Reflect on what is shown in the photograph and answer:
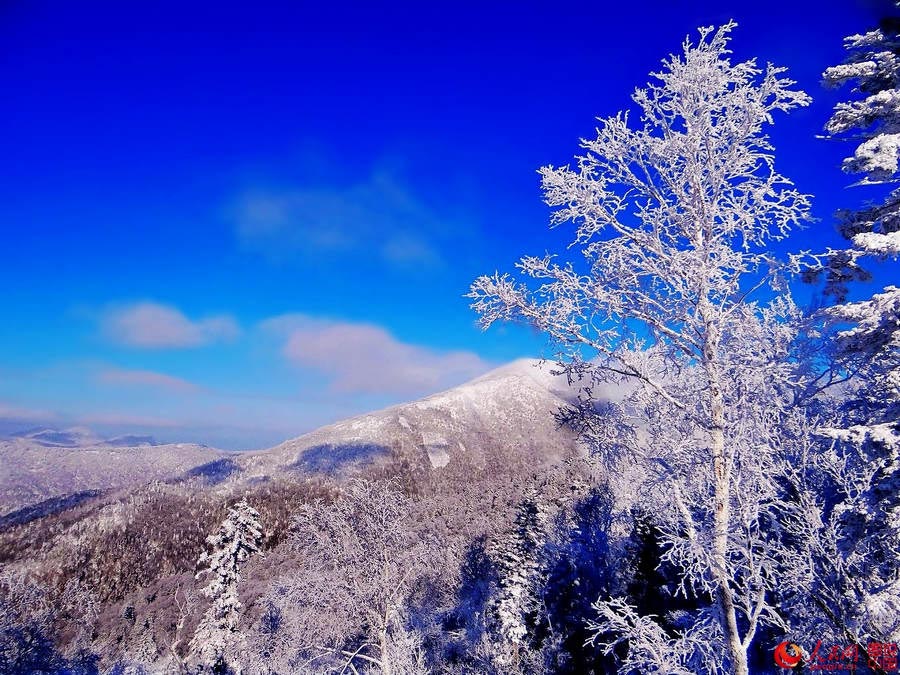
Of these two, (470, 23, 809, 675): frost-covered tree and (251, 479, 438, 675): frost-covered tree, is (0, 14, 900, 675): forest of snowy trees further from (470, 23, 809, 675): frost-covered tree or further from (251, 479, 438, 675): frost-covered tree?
(251, 479, 438, 675): frost-covered tree

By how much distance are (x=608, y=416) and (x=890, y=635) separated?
16.4 ft

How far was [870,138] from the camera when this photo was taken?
7.03 metres

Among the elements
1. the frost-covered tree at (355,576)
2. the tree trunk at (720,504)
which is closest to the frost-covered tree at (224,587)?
the frost-covered tree at (355,576)

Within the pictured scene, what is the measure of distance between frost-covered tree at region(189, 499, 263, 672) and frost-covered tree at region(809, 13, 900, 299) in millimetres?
36312

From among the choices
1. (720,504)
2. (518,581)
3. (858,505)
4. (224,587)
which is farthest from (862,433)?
(224,587)

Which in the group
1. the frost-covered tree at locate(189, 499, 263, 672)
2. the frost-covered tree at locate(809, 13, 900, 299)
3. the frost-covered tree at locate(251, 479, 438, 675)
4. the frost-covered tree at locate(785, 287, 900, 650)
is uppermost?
the frost-covered tree at locate(809, 13, 900, 299)

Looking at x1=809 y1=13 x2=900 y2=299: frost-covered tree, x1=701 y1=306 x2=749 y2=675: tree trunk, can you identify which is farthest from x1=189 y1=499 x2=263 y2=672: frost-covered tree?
x1=809 y1=13 x2=900 y2=299: frost-covered tree

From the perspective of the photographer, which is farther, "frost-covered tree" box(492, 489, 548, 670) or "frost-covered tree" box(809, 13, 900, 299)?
"frost-covered tree" box(492, 489, 548, 670)

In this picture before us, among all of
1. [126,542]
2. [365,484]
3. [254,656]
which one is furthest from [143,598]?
[365,484]

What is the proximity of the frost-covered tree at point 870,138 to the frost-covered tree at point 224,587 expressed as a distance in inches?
1430

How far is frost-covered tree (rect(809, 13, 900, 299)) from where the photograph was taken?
6191 millimetres

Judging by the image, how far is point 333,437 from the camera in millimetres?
168500

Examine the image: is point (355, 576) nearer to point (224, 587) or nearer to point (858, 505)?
point (858, 505)

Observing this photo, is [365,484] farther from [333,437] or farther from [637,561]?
[333,437]
